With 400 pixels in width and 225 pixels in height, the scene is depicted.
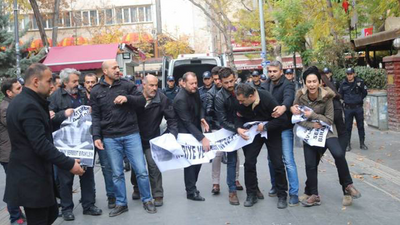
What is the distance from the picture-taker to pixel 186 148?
24.3 ft

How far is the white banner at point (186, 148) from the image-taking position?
Result: 7.17 m

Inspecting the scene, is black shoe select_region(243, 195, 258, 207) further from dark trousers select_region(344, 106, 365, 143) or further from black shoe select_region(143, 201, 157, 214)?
dark trousers select_region(344, 106, 365, 143)

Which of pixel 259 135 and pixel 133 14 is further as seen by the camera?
pixel 133 14

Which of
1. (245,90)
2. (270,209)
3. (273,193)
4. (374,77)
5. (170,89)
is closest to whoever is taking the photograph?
(245,90)

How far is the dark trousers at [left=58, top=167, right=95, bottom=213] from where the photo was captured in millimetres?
6777

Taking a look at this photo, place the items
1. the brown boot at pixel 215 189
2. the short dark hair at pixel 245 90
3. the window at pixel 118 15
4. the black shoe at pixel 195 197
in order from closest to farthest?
the short dark hair at pixel 245 90 → the black shoe at pixel 195 197 → the brown boot at pixel 215 189 → the window at pixel 118 15

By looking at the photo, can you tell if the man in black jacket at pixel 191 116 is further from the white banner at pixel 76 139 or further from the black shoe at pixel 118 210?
the white banner at pixel 76 139

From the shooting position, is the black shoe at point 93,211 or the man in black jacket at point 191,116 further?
the man in black jacket at point 191,116

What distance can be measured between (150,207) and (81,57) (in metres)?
11.5

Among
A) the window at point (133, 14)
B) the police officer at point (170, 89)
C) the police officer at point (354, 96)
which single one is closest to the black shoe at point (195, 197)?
the police officer at point (354, 96)

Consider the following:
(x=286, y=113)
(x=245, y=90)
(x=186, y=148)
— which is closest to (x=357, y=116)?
(x=286, y=113)

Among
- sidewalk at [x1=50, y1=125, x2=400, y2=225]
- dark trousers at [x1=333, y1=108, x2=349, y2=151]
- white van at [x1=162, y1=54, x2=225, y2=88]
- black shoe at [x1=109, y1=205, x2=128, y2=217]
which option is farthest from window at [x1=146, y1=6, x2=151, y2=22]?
dark trousers at [x1=333, y1=108, x2=349, y2=151]

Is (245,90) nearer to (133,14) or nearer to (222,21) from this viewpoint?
(222,21)

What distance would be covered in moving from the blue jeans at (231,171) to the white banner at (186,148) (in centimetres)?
18
